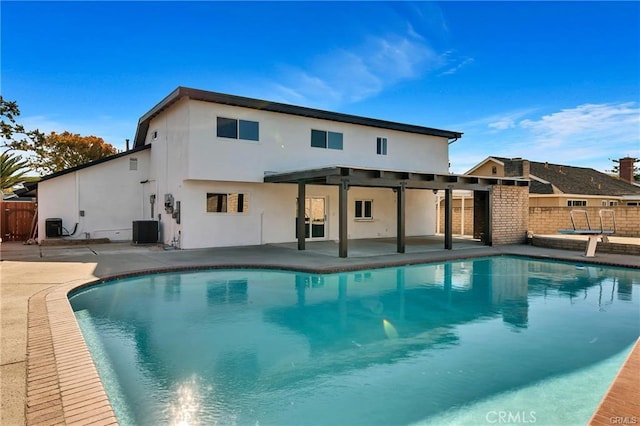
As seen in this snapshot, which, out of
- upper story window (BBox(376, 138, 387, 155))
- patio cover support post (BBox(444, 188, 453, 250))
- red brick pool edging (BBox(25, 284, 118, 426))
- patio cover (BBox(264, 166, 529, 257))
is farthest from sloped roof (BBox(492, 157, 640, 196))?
red brick pool edging (BBox(25, 284, 118, 426))

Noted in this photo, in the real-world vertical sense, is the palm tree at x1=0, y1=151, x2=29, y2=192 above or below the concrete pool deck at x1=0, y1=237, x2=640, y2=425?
above

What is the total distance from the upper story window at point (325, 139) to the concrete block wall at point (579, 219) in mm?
10873

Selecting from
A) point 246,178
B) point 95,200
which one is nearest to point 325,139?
point 246,178

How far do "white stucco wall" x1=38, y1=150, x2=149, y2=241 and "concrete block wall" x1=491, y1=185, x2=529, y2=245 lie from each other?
50.8 ft

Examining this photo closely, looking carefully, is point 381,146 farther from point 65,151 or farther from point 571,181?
point 65,151

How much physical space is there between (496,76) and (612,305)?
12.0m

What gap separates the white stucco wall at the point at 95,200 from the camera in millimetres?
16188

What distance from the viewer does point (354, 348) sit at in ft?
17.4

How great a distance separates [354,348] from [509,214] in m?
13.8

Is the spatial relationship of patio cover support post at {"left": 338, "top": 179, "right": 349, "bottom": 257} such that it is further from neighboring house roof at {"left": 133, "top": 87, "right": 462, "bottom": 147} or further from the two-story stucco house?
neighboring house roof at {"left": 133, "top": 87, "right": 462, "bottom": 147}

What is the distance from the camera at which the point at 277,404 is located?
3750 millimetres

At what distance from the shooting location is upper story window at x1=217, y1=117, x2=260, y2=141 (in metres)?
14.0

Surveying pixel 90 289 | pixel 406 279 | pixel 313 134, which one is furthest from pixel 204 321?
pixel 313 134

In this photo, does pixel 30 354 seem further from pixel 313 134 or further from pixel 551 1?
pixel 551 1
